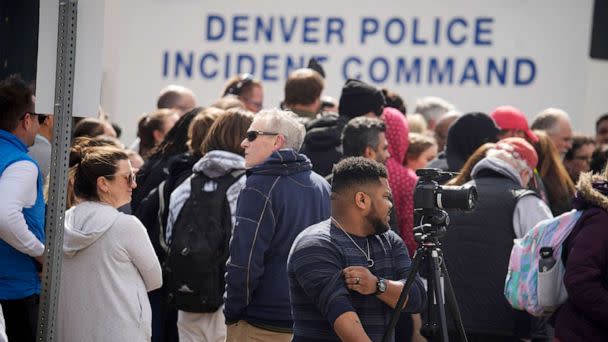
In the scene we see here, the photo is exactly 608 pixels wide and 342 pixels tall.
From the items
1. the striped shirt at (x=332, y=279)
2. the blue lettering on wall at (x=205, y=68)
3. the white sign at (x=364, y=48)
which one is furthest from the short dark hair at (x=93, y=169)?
the blue lettering on wall at (x=205, y=68)

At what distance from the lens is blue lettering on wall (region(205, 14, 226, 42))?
38.8ft

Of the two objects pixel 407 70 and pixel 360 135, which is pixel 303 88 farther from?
pixel 407 70

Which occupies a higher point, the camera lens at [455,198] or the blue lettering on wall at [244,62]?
the blue lettering on wall at [244,62]

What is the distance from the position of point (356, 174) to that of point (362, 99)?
2.71 m

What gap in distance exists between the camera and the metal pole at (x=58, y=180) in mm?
4504

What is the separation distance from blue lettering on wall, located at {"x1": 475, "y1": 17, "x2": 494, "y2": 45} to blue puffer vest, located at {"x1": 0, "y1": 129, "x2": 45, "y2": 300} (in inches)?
258

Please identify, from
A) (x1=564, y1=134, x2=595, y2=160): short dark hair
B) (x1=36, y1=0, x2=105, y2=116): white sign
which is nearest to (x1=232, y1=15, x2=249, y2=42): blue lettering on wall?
(x1=564, y1=134, x2=595, y2=160): short dark hair

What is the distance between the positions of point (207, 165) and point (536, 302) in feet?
6.13

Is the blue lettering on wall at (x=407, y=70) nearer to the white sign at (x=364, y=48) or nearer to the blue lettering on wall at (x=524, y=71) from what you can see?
the white sign at (x=364, y=48)

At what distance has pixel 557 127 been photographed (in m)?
8.41

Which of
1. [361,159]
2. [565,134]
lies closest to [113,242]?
[361,159]

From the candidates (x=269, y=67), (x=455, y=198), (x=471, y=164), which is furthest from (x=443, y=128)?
(x=455, y=198)

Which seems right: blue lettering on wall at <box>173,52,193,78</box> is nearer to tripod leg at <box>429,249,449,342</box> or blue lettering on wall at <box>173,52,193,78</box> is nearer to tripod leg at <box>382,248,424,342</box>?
tripod leg at <box>429,249,449,342</box>

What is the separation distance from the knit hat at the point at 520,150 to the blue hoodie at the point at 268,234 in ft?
4.24
